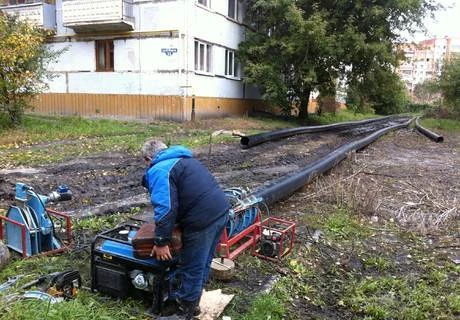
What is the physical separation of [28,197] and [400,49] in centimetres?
2260

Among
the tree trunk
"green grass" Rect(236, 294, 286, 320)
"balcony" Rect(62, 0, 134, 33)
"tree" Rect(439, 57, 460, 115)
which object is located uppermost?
"balcony" Rect(62, 0, 134, 33)

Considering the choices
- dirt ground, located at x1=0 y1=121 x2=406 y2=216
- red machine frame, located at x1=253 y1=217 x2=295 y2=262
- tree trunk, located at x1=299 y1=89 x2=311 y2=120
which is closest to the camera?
red machine frame, located at x1=253 y1=217 x2=295 y2=262

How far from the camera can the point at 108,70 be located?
19.9m

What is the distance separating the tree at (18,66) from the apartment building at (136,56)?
4.91 meters

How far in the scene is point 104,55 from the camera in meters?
20.1

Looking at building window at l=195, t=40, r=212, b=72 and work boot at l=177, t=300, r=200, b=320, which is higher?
building window at l=195, t=40, r=212, b=72

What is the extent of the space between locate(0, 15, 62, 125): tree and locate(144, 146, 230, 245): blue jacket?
11423 millimetres

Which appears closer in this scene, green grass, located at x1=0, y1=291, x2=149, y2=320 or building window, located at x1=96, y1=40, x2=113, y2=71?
green grass, located at x1=0, y1=291, x2=149, y2=320

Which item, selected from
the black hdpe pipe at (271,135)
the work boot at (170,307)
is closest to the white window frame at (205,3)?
Result: the black hdpe pipe at (271,135)

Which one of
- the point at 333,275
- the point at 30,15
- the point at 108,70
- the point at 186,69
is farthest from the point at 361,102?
the point at 333,275

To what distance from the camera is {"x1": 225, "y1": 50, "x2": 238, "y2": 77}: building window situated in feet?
74.2

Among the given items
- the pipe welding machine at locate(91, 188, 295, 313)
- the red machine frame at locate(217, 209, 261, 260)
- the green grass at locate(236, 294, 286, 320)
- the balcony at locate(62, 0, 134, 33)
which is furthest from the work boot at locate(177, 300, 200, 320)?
the balcony at locate(62, 0, 134, 33)

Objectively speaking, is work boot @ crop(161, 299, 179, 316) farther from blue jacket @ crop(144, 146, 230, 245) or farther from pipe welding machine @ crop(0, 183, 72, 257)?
pipe welding machine @ crop(0, 183, 72, 257)

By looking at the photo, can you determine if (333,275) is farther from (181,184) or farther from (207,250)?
(181,184)
